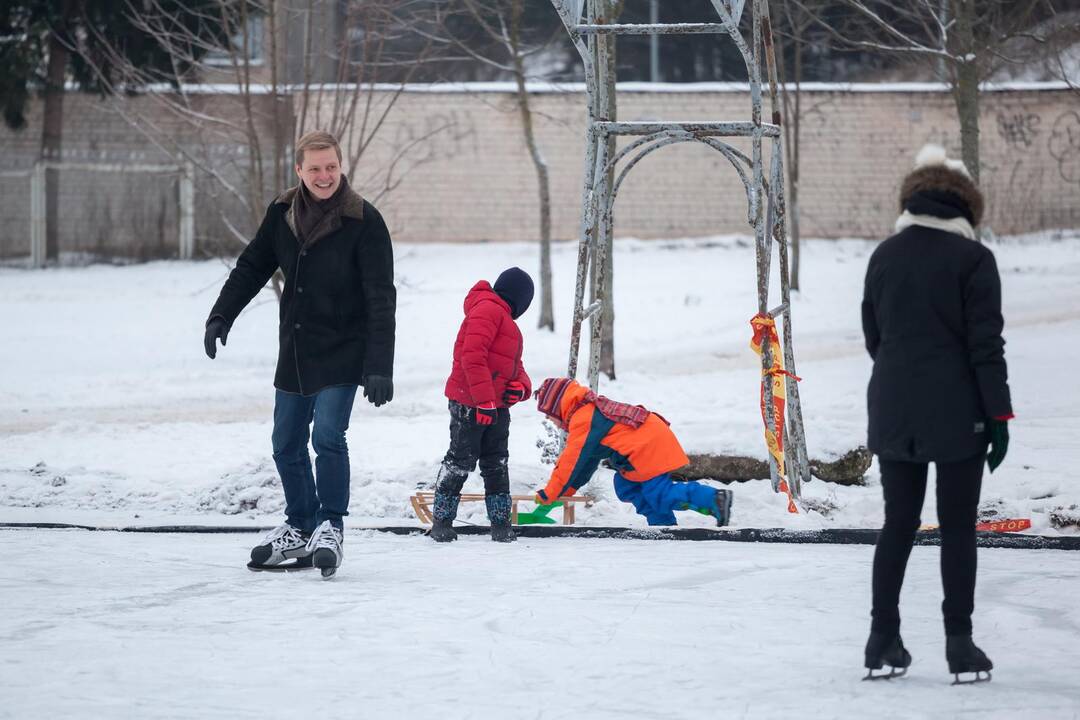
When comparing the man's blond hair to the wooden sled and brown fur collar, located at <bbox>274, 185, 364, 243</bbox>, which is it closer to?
brown fur collar, located at <bbox>274, 185, 364, 243</bbox>

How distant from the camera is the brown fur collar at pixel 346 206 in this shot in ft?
17.9

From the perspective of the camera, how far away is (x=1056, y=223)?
24.3m

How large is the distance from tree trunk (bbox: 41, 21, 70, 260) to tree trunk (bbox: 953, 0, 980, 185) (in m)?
16.3

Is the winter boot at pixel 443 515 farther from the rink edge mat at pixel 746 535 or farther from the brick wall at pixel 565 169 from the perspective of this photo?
the brick wall at pixel 565 169

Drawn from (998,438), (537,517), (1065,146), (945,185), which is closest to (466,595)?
(537,517)

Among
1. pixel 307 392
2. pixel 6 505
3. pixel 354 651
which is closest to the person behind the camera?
pixel 354 651

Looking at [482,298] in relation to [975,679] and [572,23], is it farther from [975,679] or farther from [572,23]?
[975,679]

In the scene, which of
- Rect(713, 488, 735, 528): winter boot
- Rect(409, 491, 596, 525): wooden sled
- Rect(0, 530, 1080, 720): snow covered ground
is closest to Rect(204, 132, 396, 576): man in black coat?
Rect(0, 530, 1080, 720): snow covered ground

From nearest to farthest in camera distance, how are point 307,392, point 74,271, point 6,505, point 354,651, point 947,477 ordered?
point 947,477 < point 354,651 < point 307,392 < point 6,505 < point 74,271

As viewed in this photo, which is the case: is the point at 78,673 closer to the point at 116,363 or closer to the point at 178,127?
the point at 116,363

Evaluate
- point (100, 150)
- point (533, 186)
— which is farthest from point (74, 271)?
point (533, 186)

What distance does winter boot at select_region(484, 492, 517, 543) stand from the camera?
21.2 ft

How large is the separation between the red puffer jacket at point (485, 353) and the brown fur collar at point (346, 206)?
2.84 feet

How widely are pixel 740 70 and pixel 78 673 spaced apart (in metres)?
33.1
